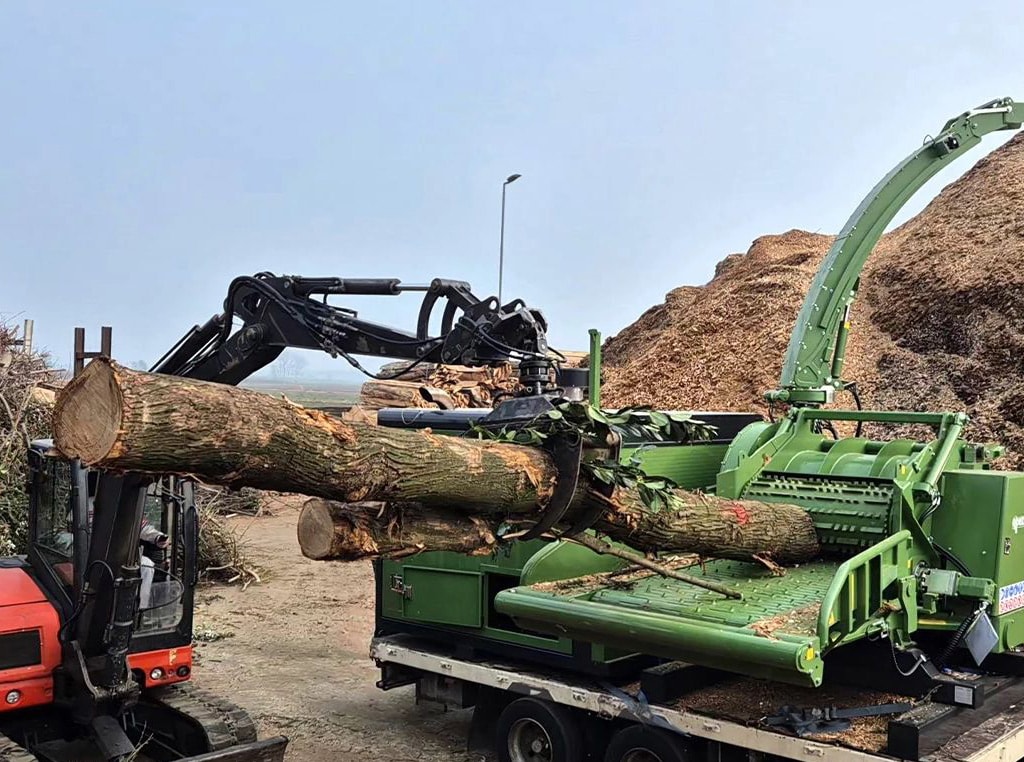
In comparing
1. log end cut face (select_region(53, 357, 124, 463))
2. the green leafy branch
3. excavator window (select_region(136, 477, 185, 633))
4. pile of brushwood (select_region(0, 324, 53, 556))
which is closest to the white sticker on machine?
the green leafy branch

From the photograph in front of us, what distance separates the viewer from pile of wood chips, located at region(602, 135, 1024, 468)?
12531 mm

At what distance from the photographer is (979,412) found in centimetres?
1168

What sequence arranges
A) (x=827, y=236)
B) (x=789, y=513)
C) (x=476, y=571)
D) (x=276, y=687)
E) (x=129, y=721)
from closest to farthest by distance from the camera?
1. (x=789, y=513)
2. (x=129, y=721)
3. (x=476, y=571)
4. (x=276, y=687)
5. (x=827, y=236)

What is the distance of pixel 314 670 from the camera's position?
372 inches

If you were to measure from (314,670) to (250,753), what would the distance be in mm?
3524

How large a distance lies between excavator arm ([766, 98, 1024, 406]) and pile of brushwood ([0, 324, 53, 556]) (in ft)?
24.6

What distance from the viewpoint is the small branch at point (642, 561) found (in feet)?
14.9

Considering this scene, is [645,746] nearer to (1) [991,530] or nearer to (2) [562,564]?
(2) [562,564]

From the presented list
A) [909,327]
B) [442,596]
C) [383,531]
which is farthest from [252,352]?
[909,327]

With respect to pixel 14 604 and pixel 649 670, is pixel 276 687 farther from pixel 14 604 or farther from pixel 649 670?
pixel 649 670

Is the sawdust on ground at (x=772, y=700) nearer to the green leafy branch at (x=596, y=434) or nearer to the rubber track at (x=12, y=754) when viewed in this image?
the green leafy branch at (x=596, y=434)

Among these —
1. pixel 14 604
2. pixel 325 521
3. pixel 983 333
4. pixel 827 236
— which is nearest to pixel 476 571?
pixel 14 604

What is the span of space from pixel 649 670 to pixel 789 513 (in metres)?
1.23

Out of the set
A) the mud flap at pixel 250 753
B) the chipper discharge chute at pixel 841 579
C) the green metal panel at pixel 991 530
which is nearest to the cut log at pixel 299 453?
the chipper discharge chute at pixel 841 579
